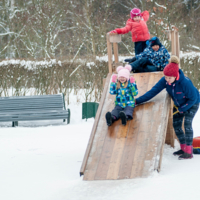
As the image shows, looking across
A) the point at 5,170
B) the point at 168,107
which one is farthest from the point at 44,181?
the point at 168,107

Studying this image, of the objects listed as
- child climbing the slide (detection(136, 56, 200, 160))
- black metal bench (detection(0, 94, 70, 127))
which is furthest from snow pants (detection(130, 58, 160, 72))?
black metal bench (detection(0, 94, 70, 127))

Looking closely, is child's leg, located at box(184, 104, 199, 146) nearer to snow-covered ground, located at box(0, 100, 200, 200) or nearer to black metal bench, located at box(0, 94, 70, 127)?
snow-covered ground, located at box(0, 100, 200, 200)

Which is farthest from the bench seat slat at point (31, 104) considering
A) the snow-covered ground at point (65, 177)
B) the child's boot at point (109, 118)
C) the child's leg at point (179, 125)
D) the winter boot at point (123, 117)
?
the child's leg at point (179, 125)

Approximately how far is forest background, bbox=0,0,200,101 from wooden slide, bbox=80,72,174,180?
5518 millimetres

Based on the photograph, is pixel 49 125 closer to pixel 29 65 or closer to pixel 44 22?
pixel 29 65

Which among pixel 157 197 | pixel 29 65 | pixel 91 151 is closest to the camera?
pixel 157 197

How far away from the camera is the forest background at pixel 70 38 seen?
418 inches

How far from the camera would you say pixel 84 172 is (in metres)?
4.11

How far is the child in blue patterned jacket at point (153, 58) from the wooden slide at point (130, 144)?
75 centimetres

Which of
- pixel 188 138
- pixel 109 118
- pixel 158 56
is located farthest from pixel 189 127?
pixel 158 56

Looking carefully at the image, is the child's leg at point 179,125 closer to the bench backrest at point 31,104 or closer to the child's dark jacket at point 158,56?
the child's dark jacket at point 158,56

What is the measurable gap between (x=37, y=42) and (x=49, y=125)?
34.6 feet

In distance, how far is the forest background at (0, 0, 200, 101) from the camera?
10609mm

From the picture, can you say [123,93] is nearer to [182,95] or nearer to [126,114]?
[126,114]
